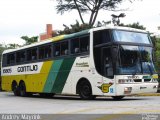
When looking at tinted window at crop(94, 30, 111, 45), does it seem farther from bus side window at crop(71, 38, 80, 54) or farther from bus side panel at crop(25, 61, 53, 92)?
bus side panel at crop(25, 61, 53, 92)

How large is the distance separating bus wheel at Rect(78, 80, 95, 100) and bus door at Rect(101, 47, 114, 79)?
140cm

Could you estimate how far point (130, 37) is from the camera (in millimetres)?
20453

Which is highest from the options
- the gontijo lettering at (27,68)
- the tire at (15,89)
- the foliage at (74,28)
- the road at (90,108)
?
the foliage at (74,28)

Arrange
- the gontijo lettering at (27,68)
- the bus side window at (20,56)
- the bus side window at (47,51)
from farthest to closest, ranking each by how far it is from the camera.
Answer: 1. the bus side window at (20,56)
2. the gontijo lettering at (27,68)
3. the bus side window at (47,51)

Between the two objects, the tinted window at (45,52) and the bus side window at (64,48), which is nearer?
the bus side window at (64,48)

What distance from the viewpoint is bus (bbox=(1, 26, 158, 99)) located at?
19594 mm

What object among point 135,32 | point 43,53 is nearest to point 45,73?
point 43,53

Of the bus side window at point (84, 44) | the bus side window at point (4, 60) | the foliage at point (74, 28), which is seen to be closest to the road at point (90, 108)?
the bus side window at point (84, 44)

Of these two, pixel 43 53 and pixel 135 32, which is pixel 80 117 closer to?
pixel 135 32

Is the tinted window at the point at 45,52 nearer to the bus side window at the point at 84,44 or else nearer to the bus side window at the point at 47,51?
the bus side window at the point at 47,51

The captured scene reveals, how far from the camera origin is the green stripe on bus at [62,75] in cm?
2253

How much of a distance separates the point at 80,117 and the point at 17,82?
16.9m

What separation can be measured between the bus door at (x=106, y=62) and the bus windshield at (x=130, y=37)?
0.68 m

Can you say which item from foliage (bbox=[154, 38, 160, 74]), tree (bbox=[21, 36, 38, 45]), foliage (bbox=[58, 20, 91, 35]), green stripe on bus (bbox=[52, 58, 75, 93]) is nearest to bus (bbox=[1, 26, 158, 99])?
green stripe on bus (bbox=[52, 58, 75, 93])
